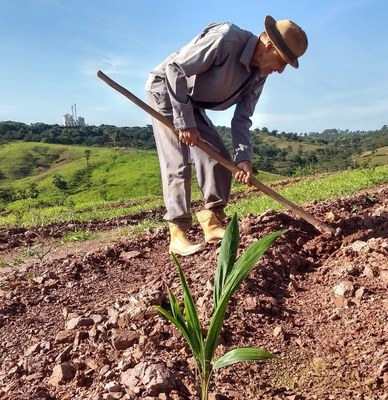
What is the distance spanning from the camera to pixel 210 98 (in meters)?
3.99

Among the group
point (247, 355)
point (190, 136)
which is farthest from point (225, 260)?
point (190, 136)

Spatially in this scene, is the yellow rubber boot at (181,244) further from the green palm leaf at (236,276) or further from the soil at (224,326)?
the green palm leaf at (236,276)

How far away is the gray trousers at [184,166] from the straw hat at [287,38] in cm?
86

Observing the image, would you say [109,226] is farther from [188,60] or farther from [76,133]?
[76,133]

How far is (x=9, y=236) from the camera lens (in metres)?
8.06

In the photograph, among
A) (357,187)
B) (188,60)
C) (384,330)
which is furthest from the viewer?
(357,187)

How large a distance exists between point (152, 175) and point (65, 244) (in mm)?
67526

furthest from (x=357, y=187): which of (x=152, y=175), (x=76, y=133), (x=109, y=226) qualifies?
(x=76, y=133)

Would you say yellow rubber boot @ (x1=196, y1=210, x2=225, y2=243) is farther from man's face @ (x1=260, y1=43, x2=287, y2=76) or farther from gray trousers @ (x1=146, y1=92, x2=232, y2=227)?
man's face @ (x1=260, y1=43, x2=287, y2=76)

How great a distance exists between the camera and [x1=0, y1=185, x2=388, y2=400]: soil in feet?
7.14

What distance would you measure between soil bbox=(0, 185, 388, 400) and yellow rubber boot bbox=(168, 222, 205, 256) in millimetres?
69

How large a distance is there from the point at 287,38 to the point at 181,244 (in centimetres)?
164

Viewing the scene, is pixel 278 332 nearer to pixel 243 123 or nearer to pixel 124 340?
pixel 124 340

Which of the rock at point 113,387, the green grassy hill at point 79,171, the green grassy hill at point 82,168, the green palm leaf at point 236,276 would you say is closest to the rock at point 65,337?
the rock at point 113,387
